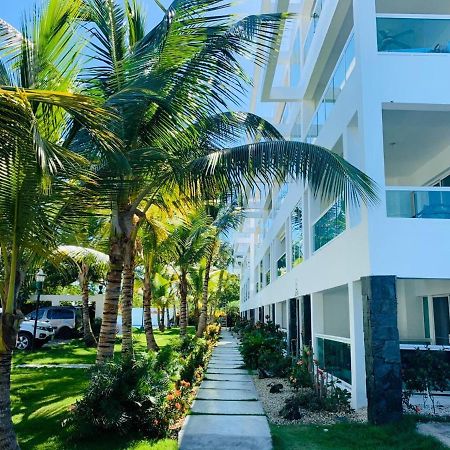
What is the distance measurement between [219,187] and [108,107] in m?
2.41

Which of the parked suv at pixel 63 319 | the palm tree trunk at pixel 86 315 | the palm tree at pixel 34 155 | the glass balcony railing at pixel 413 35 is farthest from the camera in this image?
the parked suv at pixel 63 319

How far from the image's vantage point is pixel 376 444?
6621 millimetres

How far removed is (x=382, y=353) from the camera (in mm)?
7449

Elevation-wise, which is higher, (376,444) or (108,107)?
(108,107)

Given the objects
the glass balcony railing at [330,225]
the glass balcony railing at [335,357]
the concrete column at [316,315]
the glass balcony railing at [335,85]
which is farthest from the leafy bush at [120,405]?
the glass balcony railing at [335,85]

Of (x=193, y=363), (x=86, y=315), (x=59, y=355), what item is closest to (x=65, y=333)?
(x=86, y=315)

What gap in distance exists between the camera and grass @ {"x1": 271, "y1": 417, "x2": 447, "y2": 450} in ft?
21.4

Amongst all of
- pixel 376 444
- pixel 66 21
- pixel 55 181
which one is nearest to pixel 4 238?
pixel 55 181

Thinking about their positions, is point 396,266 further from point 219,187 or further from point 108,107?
point 108,107

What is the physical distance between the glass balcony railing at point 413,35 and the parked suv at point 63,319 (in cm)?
2072

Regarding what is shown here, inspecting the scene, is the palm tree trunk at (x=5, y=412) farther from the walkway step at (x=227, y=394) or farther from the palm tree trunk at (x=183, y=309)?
the palm tree trunk at (x=183, y=309)

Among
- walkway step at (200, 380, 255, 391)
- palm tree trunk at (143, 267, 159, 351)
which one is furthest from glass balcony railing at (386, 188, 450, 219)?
palm tree trunk at (143, 267, 159, 351)

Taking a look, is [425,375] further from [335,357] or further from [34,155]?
[34,155]

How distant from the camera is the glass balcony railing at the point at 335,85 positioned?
9617 mm
